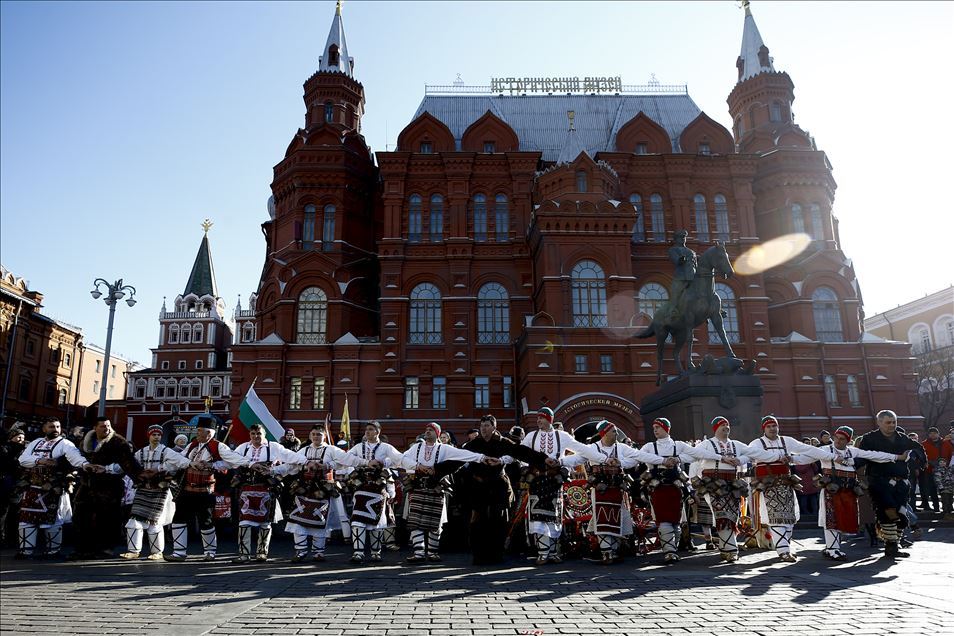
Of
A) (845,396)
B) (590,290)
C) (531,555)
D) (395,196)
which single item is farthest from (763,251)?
(531,555)

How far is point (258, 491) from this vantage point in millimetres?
10320

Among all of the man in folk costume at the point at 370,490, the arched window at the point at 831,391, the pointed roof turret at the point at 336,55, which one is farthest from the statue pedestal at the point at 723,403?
the pointed roof turret at the point at 336,55

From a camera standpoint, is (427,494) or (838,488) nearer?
(427,494)

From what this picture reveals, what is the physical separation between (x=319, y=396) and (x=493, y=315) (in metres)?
9.73

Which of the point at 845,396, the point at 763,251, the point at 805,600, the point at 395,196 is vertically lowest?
the point at 805,600

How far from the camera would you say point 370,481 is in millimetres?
10164

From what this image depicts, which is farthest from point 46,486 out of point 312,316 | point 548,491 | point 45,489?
point 312,316

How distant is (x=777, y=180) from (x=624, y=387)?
54.7 feet

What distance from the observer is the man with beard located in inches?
382

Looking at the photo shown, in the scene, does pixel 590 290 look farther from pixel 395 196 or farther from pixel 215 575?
pixel 215 575

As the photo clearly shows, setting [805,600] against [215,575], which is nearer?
[805,600]

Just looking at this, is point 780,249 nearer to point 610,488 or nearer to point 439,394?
point 439,394

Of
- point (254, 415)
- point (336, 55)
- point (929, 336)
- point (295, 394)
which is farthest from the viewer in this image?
point (929, 336)

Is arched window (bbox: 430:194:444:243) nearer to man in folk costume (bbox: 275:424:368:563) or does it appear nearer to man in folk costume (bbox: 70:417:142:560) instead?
man in folk costume (bbox: 70:417:142:560)
